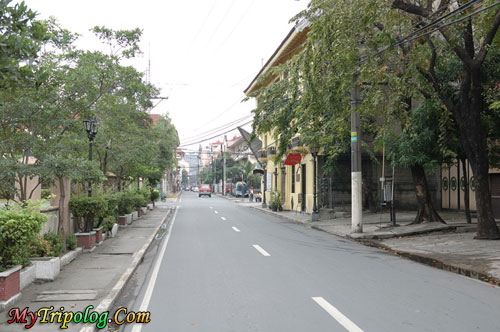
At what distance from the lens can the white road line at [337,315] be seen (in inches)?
209

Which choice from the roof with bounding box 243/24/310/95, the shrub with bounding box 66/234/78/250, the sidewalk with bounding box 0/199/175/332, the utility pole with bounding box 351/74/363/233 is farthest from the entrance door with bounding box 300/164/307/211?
the shrub with bounding box 66/234/78/250

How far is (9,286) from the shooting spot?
21.1ft

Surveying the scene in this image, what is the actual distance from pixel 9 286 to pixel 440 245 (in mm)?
11236

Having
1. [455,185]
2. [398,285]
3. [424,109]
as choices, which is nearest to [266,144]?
[455,185]

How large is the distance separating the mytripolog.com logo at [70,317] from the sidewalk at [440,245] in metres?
6.69

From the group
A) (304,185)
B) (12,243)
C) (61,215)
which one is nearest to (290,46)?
(304,185)

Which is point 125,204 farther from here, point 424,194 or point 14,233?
point 14,233

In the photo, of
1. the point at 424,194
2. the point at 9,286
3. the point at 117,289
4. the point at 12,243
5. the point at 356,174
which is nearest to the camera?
the point at 9,286

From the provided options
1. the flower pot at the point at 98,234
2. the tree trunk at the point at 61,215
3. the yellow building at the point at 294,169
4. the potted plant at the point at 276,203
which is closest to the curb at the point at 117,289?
the tree trunk at the point at 61,215

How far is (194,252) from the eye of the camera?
12008 mm

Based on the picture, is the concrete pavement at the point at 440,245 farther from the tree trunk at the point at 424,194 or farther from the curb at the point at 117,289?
the curb at the point at 117,289

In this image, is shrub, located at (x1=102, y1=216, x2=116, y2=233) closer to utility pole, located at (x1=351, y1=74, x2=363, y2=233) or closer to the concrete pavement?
the concrete pavement

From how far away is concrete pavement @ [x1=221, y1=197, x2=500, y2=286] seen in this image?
30.6ft

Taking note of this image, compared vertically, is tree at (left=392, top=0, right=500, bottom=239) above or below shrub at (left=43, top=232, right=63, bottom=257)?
above
